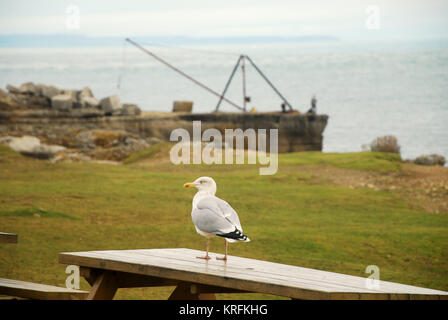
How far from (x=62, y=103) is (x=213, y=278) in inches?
1165

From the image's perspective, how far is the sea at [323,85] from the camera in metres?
61.5

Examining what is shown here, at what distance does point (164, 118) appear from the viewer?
33812 mm

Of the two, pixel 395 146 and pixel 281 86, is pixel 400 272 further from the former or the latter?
pixel 281 86

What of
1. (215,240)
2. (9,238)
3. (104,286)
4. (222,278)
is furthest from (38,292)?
(215,240)

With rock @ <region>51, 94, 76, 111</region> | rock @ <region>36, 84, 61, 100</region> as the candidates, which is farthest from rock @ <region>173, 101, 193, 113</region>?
rock @ <region>36, 84, 61, 100</region>

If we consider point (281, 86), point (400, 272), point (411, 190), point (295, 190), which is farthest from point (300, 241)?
point (281, 86)

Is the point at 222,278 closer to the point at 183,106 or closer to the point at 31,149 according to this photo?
the point at 31,149

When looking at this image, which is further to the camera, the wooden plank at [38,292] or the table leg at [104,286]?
the table leg at [104,286]

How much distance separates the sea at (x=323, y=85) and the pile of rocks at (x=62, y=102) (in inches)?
176

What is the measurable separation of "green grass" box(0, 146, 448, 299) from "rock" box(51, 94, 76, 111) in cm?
1310

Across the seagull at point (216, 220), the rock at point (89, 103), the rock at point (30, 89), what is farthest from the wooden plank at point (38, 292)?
the rock at point (30, 89)

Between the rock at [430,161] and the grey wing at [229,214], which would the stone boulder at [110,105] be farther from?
the grey wing at [229,214]
